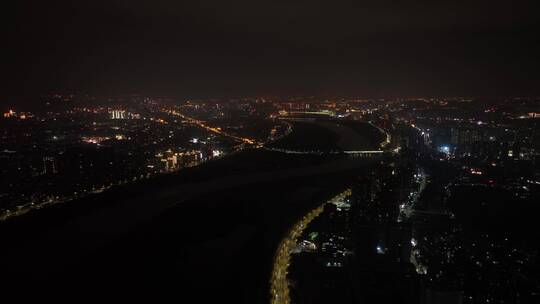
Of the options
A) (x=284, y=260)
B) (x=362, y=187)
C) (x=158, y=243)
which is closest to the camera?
(x=284, y=260)

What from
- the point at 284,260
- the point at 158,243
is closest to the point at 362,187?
the point at 284,260

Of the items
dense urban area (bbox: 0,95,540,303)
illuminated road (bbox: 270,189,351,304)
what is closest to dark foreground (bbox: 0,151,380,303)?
illuminated road (bbox: 270,189,351,304)

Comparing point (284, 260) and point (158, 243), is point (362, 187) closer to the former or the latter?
point (284, 260)

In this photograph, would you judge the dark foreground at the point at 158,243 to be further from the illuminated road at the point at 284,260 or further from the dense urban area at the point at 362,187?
the dense urban area at the point at 362,187

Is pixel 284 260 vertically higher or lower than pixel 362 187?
lower

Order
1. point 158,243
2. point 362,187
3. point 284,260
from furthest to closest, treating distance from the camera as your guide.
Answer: point 362,187 → point 158,243 → point 284,260

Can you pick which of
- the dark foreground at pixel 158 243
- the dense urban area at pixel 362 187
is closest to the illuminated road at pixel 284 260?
the dense urban area at pixel 362 187

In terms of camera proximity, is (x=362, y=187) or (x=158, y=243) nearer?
(x=158, y=243)

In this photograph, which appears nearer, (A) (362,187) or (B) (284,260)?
(B) (284,260)

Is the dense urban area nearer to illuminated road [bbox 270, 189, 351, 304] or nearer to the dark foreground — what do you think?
illuminated road [bbox 270, 189, 351, 304]
